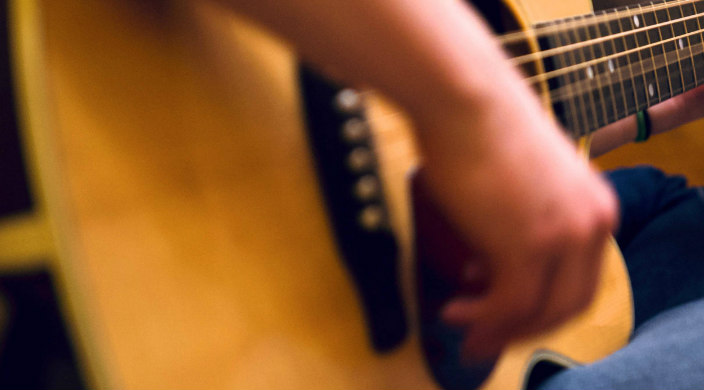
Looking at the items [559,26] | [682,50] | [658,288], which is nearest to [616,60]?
[559,26]

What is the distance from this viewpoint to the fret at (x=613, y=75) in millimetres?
551

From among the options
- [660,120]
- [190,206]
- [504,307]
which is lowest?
[660,120]

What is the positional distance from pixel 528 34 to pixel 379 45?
26 cm

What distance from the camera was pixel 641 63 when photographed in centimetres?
62

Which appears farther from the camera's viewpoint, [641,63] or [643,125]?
[643,125]

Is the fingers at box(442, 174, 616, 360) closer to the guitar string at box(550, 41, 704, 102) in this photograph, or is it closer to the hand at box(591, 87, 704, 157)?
the guitar string at box(550, 41, 704, 102)

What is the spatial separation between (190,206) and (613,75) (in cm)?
49

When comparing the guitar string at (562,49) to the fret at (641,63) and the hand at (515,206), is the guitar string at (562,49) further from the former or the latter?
the hand at (515,206)

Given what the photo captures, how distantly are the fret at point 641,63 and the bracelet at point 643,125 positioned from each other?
29cm

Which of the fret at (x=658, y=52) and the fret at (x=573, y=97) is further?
the fret at (x=658, y=52)

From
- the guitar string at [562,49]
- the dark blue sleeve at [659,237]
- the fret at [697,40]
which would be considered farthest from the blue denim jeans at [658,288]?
the guitar string at [562,49]

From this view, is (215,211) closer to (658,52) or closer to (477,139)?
(477,139)

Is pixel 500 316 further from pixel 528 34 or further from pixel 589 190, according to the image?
pixel 528 34

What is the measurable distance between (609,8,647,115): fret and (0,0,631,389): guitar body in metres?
0.34
